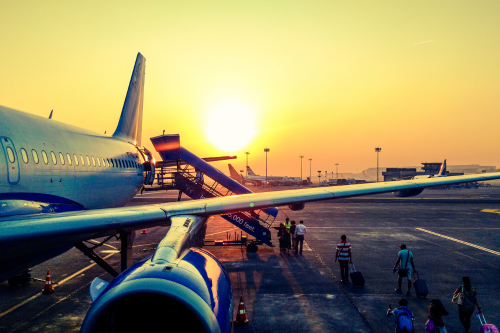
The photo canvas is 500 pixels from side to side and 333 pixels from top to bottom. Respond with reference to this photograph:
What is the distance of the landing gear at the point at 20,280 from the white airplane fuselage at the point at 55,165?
4889 mm

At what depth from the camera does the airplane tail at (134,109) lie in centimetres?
1849

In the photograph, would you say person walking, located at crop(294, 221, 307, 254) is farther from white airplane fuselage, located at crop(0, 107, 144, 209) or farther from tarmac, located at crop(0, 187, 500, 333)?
white airplane fuselage, located at crop(0, 107, 144, 209)

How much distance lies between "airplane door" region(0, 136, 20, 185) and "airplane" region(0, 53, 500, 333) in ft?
0.07

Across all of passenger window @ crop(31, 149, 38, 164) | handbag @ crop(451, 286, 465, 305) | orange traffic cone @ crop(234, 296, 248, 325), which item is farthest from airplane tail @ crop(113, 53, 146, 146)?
handbag @ crop(451, 286, 465, 305)

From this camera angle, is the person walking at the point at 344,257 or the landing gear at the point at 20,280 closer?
the landing gear at the point at 20,280

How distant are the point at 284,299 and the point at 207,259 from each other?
7.17 meters

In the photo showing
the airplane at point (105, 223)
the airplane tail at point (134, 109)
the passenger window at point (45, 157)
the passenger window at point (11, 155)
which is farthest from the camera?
the airplane tail at point (134, 109)

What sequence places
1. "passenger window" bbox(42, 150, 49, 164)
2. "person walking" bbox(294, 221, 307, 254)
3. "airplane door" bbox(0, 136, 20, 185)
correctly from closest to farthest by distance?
1. "airplane door" bbox(0, 136, 20, 185)
2. "passenger window" bbox(42, 150, 49, 164)
3. "person walking" bbox(294, 221, 307, 254)

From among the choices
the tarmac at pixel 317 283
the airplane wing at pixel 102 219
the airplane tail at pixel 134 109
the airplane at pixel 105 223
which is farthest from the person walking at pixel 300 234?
the airplane tail at pixel 134 109

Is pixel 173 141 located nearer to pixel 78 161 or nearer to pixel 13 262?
pixel 78 161

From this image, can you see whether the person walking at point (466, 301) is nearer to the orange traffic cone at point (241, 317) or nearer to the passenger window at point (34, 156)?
the orange traffic cone at point (241, 317)

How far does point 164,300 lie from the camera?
4.89 meters

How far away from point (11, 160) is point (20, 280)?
967 centimetres

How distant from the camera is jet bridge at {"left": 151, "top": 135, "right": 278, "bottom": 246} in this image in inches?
783
